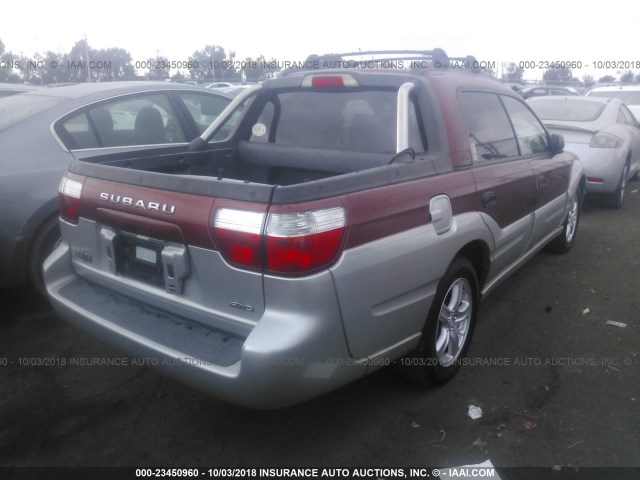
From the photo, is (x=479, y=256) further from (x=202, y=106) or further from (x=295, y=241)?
(x=202, y=106)

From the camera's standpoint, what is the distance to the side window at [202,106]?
205 inches

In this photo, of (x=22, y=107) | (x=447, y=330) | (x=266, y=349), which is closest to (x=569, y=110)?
(x=447, y=330)

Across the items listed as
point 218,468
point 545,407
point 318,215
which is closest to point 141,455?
point 218,468

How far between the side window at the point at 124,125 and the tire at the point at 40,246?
66 cm

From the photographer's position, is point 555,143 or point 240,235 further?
point 555,143

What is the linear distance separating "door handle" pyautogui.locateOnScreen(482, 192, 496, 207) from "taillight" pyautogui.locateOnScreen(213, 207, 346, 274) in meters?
1.31

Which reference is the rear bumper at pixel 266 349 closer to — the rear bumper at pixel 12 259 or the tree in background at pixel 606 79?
the rear bumper at pixel 12 259

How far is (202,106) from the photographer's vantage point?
17.7 feet

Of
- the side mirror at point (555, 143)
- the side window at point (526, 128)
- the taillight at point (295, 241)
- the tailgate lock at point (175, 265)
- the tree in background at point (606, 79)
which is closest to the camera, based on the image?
the taillight at point (295, 241)

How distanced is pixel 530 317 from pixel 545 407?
1.24 metres

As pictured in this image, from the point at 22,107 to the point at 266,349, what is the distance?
11.6ft

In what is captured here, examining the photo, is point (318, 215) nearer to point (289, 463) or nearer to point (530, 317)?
point (289, 463)

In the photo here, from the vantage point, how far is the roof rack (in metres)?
3.65

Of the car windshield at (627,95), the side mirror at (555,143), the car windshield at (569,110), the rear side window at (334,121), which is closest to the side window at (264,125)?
the rear side window at (334,121)
